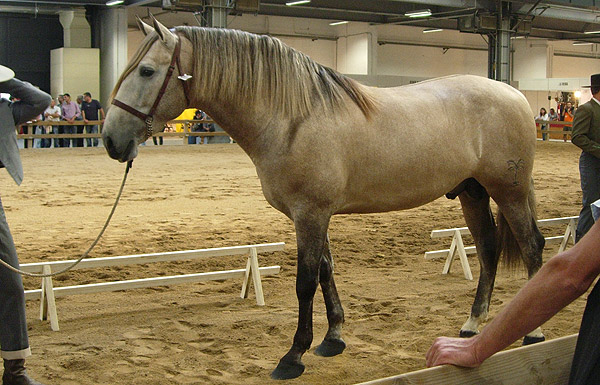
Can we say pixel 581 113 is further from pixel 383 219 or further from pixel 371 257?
pixel 383 219

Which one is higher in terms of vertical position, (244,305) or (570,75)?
(570,75)

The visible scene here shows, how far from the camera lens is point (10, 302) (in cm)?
326

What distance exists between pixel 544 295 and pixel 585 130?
5.37m

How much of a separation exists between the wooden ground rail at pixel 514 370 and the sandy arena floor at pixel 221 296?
215 cm

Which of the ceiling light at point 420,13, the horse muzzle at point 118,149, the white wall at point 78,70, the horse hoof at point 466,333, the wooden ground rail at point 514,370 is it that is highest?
the ceiling light at point 420,13

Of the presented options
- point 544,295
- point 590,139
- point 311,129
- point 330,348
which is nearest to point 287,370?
point 330,348

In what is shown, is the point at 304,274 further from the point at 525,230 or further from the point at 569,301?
the point at 569,301

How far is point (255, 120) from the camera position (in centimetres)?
368

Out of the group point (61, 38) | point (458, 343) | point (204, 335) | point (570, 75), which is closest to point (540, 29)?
point (570, 75)

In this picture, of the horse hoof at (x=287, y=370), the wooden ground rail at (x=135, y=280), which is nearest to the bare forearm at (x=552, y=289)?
the horse hoof at (x=287, y=370)

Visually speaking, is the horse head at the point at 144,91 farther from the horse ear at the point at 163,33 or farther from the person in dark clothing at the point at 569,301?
the person in dark clothing at the point at 569,301

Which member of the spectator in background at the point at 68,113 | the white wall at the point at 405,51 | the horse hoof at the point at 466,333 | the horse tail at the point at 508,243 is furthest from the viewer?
the white wall at the point at 405,51

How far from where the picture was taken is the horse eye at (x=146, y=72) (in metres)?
3.49

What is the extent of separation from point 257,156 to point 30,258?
363cm
